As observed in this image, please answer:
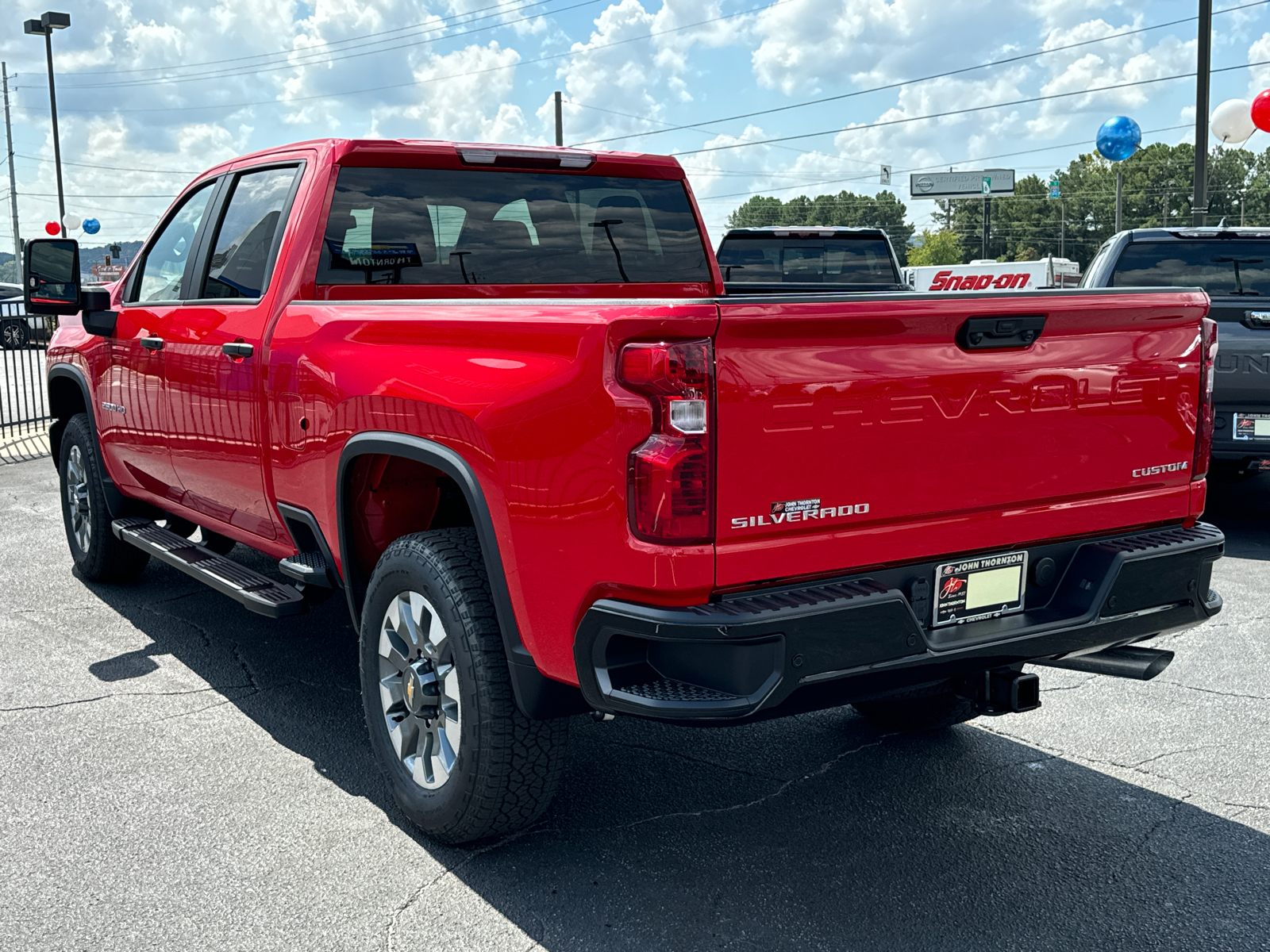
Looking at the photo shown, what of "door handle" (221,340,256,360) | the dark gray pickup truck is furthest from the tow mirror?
the dark gray pickup truck

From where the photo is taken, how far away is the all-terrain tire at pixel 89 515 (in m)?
6.07

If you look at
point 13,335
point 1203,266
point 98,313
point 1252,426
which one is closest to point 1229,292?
point 1203,266

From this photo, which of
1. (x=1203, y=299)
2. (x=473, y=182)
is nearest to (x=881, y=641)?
(x=1203, y=299)

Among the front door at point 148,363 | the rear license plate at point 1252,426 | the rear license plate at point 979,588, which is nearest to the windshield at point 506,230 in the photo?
the front door at point 148,363

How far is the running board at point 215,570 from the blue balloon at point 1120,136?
17.6 metres

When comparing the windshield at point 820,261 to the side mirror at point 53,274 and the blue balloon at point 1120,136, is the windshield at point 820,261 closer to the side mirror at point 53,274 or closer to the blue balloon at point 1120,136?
the side mirror at point 53,274

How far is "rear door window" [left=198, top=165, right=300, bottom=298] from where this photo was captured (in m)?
4.37

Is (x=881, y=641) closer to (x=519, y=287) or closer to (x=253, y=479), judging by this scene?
(x=519, y=287)

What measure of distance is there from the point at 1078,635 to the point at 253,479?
289 cm

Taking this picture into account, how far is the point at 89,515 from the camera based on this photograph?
6.27 meters

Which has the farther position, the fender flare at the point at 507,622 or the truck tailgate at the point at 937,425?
the fender flare at the point at 507,622

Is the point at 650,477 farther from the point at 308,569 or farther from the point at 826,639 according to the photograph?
the point at 308,569

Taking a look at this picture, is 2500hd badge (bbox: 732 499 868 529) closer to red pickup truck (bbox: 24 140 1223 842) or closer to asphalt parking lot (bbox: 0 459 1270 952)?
red pickup truck (bbox: 24 140 1223 842)

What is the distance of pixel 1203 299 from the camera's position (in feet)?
11.0
